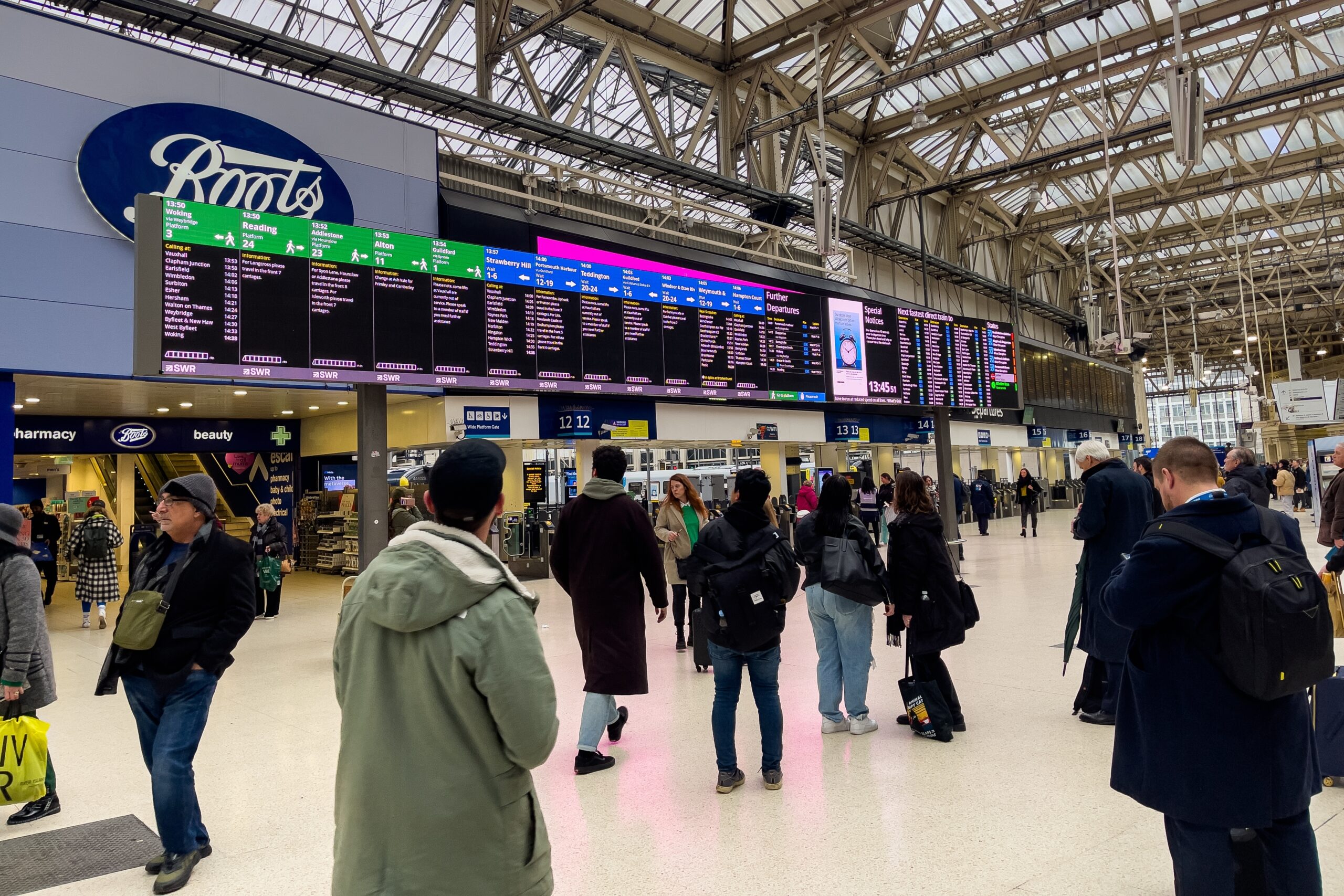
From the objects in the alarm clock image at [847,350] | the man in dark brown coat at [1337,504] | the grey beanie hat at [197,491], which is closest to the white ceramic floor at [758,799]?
the man in dark brown coat at [1337,504]

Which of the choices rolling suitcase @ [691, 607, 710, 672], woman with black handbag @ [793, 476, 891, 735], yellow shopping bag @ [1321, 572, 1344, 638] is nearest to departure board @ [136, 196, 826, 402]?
rolling suitcase @ [691, 607, 710, 672]

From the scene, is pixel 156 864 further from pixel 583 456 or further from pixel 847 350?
pixel 847 350

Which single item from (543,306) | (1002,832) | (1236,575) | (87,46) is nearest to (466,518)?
(1236,575)

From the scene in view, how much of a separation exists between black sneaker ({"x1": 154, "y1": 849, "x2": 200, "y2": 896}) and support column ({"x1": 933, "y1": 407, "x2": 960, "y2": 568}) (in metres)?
11.6

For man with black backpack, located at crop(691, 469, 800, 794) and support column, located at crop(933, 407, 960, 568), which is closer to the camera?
man with black backpack, located at crop(691, 469, 800, 794)

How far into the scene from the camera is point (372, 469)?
27.1 feet

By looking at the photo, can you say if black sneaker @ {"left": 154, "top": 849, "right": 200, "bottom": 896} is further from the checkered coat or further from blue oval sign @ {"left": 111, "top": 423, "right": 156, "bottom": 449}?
blue oval sign @ {"left": 111, "top": 423, "right": 156, "bottom": 449}

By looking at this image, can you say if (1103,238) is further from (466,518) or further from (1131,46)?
(466,518)

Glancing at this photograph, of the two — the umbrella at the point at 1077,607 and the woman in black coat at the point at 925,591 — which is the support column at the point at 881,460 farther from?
the woman in black coat at the point at 925,591

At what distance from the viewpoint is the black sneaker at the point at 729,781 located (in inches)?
143

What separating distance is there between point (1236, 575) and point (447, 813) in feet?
5.85

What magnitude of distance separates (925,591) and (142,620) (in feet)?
11.4

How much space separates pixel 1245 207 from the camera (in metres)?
26.3

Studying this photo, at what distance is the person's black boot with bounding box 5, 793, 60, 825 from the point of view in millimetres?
3641
